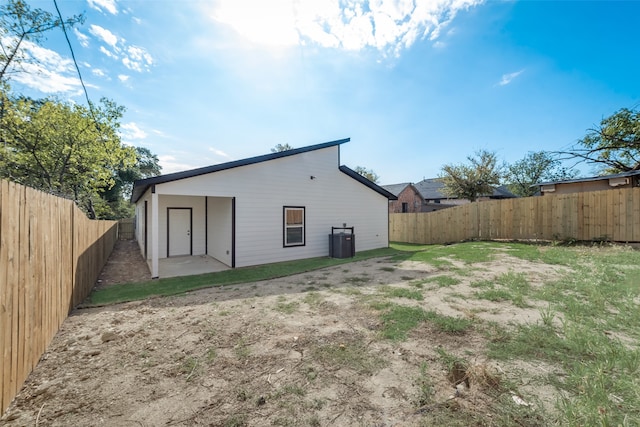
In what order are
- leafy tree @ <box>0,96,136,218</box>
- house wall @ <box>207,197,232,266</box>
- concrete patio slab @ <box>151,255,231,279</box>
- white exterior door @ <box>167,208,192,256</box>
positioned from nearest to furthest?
concrete patio slab @ <box>151,255,231,279</box>, house wall @ <box>207,197,232,266</box>, white exterior door @ <box>167,208,192,256</box>, leafy tree @ <box>0,96,136,218</box>

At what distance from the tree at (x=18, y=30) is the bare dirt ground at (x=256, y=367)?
14182mm

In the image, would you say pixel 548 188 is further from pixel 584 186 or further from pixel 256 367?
pixel 256 367

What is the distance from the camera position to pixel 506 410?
1.96m

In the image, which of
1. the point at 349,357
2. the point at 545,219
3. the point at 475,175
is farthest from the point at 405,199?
the point at 349,357

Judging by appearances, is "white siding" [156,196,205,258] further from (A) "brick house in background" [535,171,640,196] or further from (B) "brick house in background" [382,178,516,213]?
(B) "brick house in background" [382,178,516,213]

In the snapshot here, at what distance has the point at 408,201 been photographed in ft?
94.4

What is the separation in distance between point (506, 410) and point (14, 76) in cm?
1938

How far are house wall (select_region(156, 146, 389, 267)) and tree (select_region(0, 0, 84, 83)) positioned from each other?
983 centimetres

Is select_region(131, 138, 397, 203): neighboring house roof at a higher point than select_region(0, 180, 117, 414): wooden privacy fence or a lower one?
higher

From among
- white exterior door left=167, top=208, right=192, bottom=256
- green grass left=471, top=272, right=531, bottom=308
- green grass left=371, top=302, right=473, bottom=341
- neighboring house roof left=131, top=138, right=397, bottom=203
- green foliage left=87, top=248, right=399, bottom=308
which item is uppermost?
neighboring house roof left=131, top=138, right=397, bottom=203

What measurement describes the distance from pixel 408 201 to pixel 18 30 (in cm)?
2975

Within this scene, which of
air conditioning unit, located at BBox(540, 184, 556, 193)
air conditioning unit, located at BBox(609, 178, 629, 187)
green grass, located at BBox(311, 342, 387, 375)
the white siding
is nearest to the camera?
green grass, located at BBox(311, 342, 387, 375)

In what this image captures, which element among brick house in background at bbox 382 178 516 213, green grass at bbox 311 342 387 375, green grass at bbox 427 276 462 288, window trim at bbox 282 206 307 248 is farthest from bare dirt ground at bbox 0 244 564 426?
brick house in background at bbox 382 178 516 213

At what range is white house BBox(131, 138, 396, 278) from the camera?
7941 millimetres
